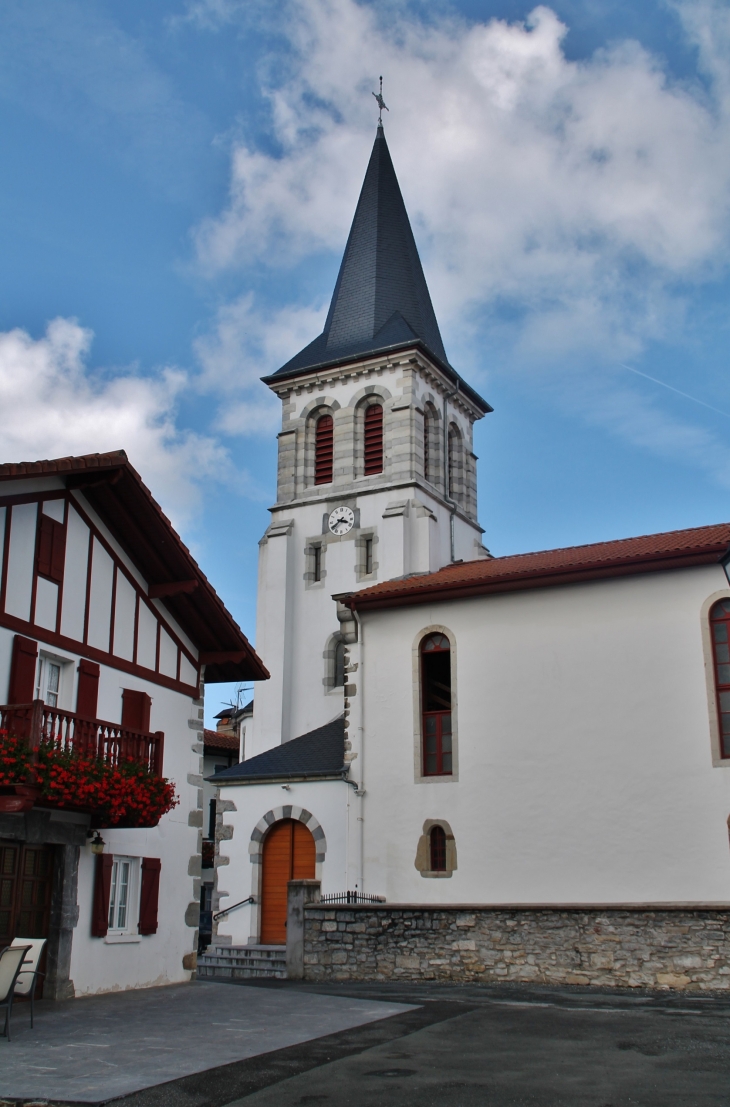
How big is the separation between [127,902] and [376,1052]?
242 inches

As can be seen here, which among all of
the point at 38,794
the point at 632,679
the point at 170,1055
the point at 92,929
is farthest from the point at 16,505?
the point at 632,679

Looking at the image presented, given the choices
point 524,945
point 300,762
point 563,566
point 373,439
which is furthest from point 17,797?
point 373,439

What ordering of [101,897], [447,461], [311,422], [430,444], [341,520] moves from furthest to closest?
[447,461]
[311,422]
[430,444]
[341,520]
[101,897]

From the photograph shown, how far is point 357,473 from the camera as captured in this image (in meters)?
32.3

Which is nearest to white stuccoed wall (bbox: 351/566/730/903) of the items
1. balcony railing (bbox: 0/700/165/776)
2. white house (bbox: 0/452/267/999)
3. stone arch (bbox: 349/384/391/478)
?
white house (bbox: 0/452/267/999)

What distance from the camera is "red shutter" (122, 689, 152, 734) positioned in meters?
14.2

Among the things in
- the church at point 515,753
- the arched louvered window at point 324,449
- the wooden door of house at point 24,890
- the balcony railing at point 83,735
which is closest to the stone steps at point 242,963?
the church at point 515,753

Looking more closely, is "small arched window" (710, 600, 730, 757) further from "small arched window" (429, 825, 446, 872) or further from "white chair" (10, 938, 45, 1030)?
"white chair" (10, 938, 45, 1030)

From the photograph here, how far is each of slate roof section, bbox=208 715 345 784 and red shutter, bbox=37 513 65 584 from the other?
924 cm

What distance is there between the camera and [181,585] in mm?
14758

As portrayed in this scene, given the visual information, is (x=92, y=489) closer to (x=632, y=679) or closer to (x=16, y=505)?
(x=16, y=505)

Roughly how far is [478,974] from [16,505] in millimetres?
8842

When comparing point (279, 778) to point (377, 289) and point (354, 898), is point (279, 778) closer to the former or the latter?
point (354, 898)

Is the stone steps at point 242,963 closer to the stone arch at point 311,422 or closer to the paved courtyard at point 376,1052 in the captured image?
the paved courtyard at point 376,1052
